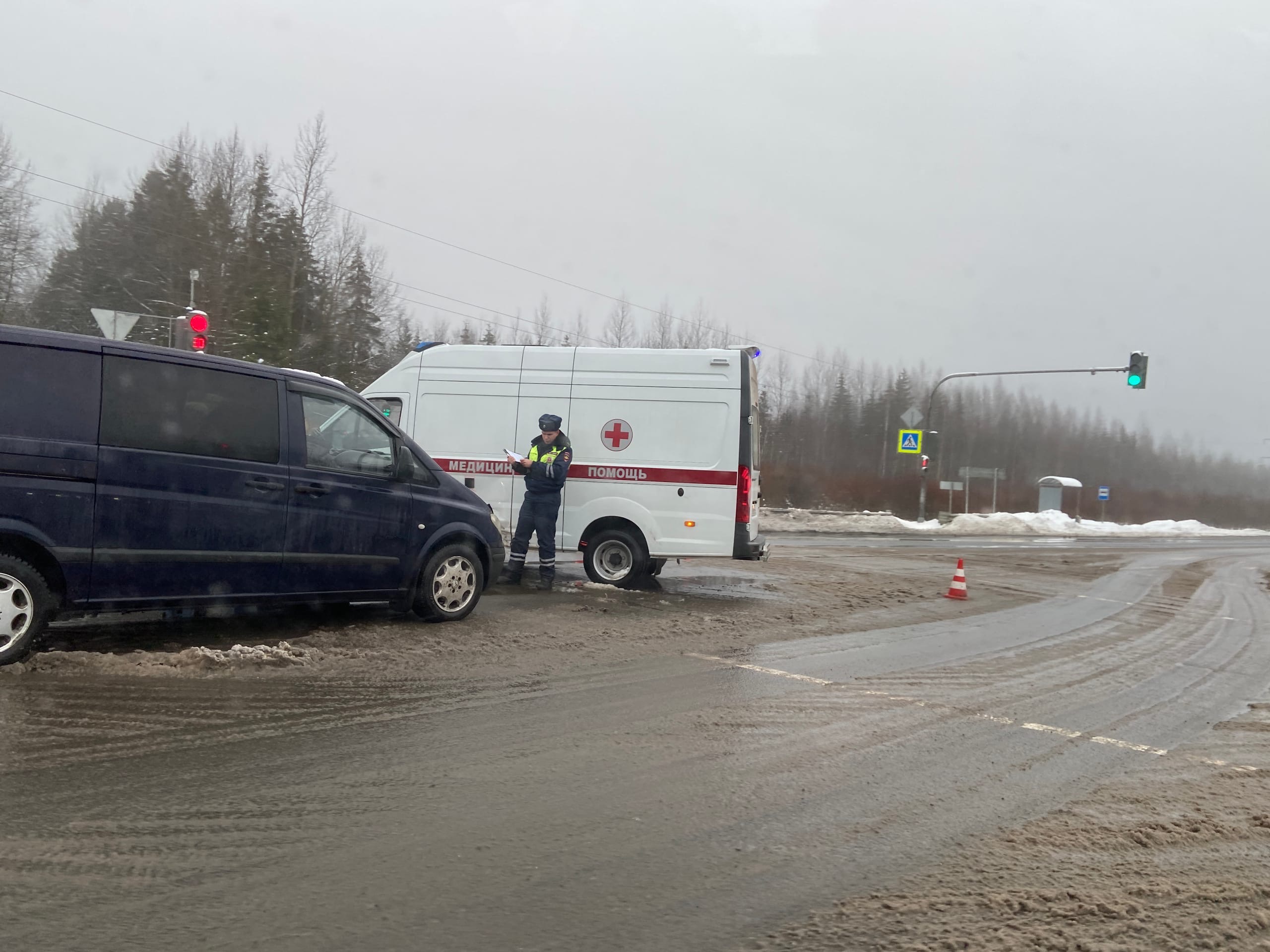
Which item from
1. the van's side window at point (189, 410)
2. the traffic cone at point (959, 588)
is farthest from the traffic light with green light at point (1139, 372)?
the van's side window at point (189, 410)

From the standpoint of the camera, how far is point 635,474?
35.7 ft

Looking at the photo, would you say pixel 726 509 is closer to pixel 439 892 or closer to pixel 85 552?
pixel 85 552

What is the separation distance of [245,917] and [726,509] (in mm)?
8097

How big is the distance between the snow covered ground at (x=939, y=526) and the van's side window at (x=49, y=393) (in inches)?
972

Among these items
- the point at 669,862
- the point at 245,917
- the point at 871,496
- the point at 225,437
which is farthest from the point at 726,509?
the point at 871,496

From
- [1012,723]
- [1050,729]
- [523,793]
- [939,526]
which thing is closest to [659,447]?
[1012,723]

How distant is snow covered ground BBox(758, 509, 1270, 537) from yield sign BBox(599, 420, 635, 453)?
19.0 meters

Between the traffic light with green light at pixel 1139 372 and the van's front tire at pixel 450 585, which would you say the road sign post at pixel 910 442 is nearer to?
the traffic light with green light at pixel 1139 372

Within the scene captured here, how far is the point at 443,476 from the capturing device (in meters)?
8.17

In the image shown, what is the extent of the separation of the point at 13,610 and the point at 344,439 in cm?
254

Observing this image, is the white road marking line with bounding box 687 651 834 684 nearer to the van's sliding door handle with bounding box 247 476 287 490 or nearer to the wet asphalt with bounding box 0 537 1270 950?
the wet asphalt with bounding box 0 537 1270 950

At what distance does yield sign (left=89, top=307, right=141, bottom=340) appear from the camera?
10.9 meters

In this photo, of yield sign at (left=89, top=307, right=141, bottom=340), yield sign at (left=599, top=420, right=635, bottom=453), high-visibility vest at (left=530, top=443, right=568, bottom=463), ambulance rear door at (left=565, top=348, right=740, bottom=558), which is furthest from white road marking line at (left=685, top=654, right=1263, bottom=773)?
yield sign at (left=89, top=307, right=141, bottom=340)

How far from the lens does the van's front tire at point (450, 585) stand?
799 centimetres
